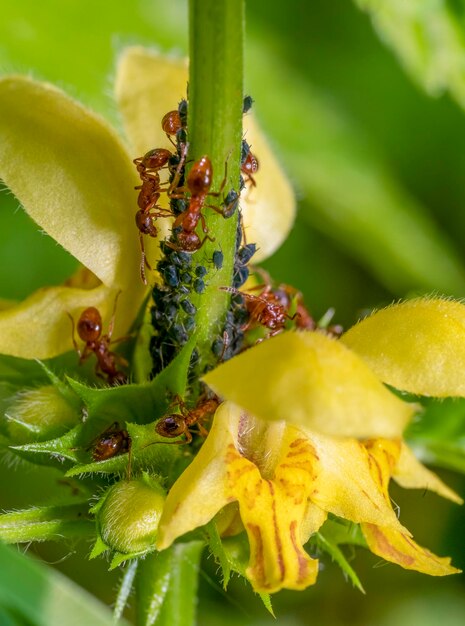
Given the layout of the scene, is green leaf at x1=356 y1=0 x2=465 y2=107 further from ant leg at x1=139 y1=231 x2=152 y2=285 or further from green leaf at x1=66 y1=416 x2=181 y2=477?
green leaf at x1=66 y1=416 x2=181 y2=477

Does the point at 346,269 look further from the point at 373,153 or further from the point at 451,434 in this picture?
the point at 451,434

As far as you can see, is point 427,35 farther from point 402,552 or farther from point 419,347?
point 402,552

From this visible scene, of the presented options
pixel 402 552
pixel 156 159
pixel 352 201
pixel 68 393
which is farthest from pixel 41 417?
pixel 352 201

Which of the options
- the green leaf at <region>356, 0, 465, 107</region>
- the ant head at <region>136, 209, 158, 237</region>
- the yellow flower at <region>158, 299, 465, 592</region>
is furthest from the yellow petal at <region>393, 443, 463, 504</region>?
the green leaf at <region>356, 0, 465, 107</region>

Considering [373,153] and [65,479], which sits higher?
[373,153]

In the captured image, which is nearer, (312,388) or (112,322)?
(312,388)

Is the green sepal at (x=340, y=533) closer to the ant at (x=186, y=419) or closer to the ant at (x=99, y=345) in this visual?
the ant at (x=186, y=419)

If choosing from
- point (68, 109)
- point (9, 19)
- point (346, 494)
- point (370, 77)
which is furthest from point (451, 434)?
point (370, 77)
